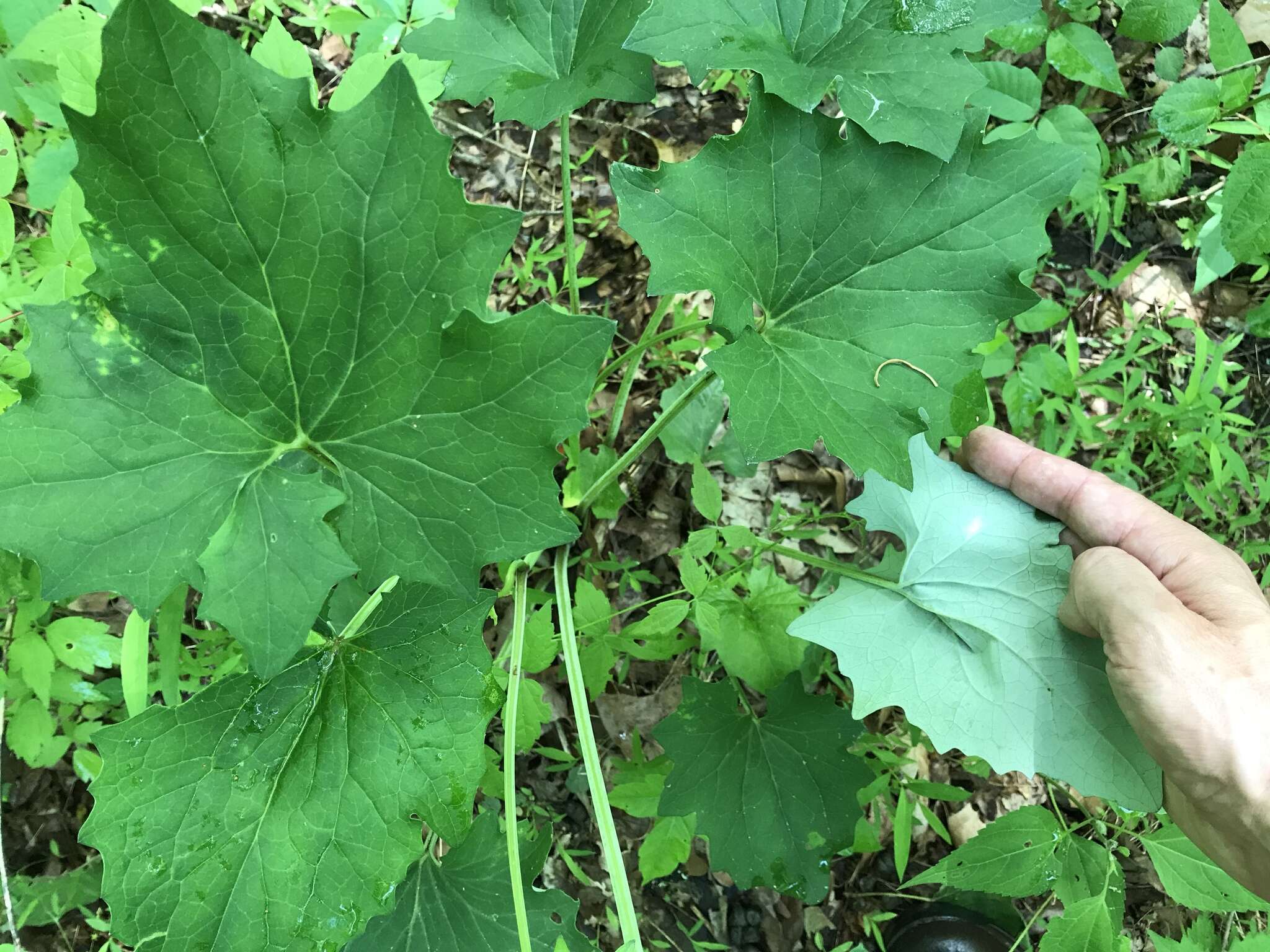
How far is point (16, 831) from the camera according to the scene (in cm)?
239

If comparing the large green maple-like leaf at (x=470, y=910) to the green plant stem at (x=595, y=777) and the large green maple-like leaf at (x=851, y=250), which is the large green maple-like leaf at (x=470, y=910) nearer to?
the green plant stem at (x=595, y=777)

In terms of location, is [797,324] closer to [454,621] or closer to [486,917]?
[454,621]

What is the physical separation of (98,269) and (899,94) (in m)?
1.46

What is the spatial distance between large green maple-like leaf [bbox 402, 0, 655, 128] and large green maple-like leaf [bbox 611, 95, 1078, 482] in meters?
0.36

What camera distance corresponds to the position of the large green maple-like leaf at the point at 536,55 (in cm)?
173

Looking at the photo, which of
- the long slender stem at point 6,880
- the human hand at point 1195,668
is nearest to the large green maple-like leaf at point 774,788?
the human hand at point 1195,668

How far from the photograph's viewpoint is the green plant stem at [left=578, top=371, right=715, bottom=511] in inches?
70.9

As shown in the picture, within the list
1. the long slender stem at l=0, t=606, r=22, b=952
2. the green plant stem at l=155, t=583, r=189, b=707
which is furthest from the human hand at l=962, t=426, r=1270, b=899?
the long slender stem at l=0, t=606, r=22, b=952

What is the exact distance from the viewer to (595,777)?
66.2 inches

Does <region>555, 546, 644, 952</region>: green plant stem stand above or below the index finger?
below

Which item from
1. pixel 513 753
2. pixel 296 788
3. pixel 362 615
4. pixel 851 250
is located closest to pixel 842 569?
pixel 851 250

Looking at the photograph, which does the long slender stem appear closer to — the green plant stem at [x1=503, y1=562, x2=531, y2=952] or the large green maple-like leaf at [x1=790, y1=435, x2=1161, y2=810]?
the green plant stem at [x1=503, y1=562, x2=531, y2=952]

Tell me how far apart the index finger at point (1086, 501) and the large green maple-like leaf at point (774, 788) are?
770mm

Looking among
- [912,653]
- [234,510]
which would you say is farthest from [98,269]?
[912,653]
